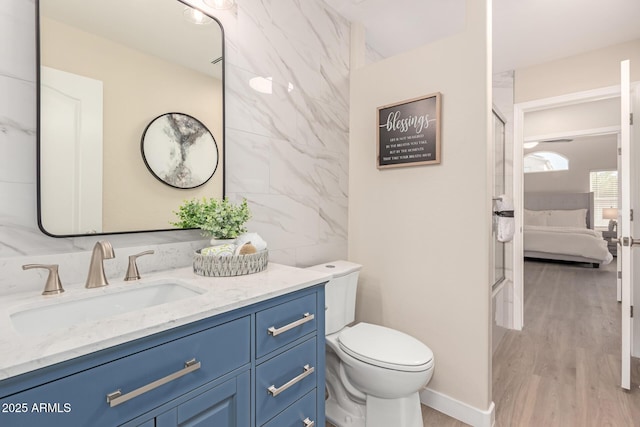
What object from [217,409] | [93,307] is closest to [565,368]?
[217,409]

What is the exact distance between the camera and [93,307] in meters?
1.05

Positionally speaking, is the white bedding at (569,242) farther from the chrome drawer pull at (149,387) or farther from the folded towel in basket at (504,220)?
the chrome drawer pull at (149,387)

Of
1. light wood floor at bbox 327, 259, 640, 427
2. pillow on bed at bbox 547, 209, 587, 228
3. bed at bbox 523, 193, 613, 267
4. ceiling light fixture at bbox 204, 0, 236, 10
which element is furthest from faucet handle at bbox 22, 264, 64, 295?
pillow on bed at bbox 547, 209, 587, 228

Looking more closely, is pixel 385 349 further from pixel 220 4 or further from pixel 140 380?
pixel 220 4

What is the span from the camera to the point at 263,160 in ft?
5.79

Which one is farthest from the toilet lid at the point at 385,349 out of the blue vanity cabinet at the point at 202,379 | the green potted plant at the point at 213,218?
the green potted plant at the point at 213,218

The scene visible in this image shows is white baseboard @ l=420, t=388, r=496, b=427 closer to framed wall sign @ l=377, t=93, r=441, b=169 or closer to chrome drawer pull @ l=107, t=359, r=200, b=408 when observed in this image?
framed wall sign @ l=377, t=93, r=441, b=169

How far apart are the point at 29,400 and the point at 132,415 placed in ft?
0.71

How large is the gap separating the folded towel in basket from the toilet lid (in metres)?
1.15

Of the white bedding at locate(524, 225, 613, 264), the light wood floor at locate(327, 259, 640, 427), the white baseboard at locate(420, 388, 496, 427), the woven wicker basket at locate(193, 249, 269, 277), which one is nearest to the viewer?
the woven wicker basket at locate(193, 249, 269, 277)

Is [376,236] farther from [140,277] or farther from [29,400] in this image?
[29,400]

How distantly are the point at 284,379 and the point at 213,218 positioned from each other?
0.71 metres

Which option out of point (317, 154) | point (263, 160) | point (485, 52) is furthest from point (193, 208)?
point (485, 52)

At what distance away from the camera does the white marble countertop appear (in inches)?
24.4
